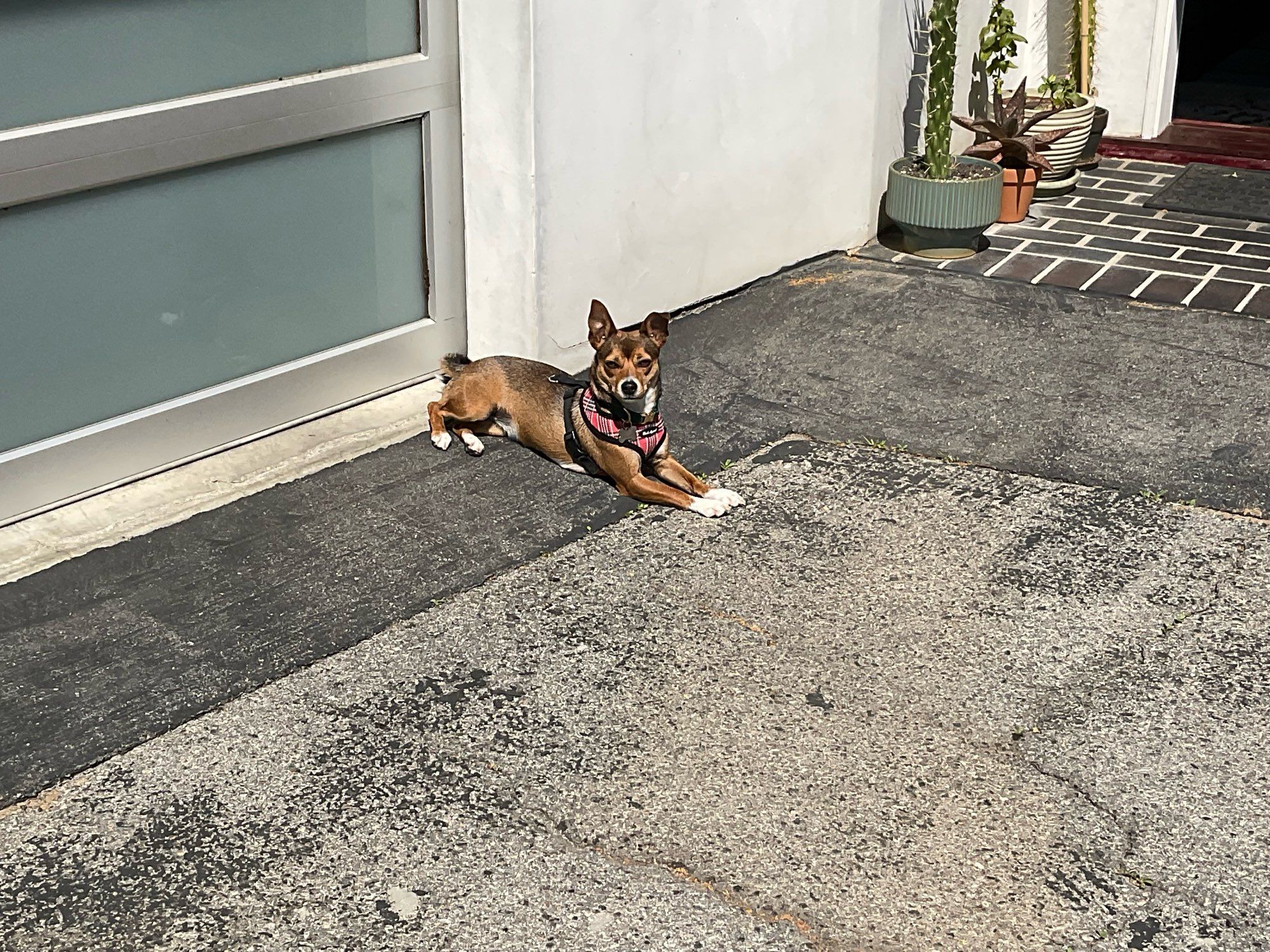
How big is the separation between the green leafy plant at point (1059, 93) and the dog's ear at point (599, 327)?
15.1ft

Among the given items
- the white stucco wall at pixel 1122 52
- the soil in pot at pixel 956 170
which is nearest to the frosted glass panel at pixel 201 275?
the soil in pot at pixel 956 170

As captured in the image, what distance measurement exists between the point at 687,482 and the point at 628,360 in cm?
55

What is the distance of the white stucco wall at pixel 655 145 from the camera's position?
615 centimetres

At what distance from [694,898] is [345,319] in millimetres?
3410

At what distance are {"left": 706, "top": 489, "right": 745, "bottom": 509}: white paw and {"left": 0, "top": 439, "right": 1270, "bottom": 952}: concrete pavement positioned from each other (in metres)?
0.15

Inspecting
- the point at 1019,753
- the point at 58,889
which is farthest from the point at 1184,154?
the point at 58,889

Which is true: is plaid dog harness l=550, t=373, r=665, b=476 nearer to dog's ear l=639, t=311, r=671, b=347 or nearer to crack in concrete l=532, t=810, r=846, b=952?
dog's ear l=639, t=311, r=671, b=347

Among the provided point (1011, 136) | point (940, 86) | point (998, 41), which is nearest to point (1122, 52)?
point (998, 41)

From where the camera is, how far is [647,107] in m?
6.63

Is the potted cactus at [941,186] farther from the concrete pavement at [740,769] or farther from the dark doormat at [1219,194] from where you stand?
the concrete pavement at [740,769]

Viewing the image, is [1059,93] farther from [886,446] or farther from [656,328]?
[656,328]

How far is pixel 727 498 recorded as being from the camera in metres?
5.55

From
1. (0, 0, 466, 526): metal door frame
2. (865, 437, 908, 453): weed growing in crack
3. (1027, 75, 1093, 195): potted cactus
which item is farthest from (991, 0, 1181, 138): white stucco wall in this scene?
(0, 0, 466, 526): metal door frame

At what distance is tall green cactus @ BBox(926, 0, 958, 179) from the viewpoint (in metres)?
7.65
